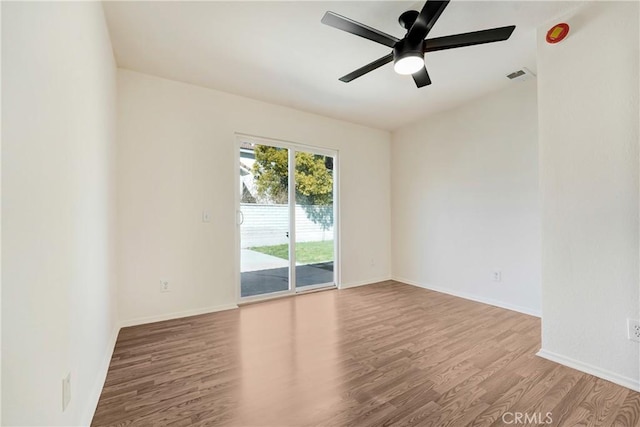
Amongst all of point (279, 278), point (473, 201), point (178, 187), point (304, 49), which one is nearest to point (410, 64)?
point (304, 49)

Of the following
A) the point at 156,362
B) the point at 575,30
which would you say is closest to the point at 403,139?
the point at 575,30

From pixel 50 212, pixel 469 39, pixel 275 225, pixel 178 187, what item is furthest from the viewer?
pixel 275 225

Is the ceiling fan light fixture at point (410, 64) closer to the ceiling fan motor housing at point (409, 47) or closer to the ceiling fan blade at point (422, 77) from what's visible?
the ceiling fan motor housing at point (409, 47)

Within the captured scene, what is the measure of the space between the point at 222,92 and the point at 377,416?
3.41 meters

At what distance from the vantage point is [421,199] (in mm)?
4340

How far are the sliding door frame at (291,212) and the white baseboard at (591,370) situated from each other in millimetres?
2553

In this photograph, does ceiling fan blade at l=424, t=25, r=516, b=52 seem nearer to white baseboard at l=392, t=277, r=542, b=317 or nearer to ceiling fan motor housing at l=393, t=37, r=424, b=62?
ceiling fan motor housing at l=393, t=37, r=424, b=62

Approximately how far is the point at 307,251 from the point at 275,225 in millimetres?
637

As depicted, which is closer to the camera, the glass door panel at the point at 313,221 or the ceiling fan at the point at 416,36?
the ceiling fan at the point at 416,36

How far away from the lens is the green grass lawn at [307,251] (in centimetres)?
375

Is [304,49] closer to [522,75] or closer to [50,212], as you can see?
[50,212]

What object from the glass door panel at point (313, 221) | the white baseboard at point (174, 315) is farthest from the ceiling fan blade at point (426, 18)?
the white baseboard at point (174, 315)

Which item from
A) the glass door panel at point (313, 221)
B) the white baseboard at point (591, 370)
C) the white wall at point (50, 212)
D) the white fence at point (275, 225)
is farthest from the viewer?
the glass door panel at point (313, 221)

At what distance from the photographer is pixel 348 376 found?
1.93m
